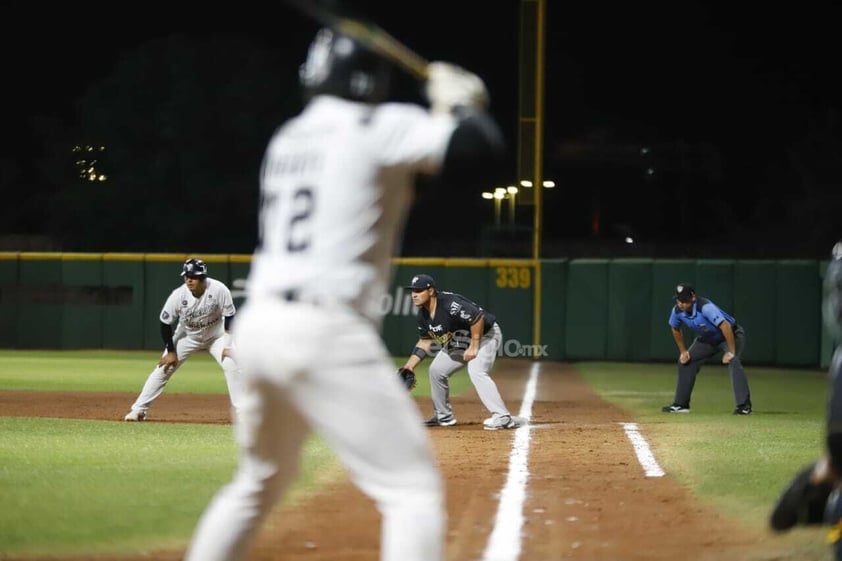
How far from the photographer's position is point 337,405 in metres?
3.93

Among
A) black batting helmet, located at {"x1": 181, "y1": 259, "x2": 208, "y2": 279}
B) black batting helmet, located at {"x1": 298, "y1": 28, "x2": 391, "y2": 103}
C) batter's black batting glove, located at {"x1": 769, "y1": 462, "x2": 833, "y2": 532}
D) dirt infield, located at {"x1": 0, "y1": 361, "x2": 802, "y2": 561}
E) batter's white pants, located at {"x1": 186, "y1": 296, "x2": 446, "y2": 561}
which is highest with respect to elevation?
black batting helmet, located at {"x1": 298, "y1": 28, "x2": 391, "y2": 103}

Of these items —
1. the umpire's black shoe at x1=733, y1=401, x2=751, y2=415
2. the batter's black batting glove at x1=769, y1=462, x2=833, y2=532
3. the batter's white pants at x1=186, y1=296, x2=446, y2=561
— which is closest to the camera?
the batter's white pants at x1=186, y1=296, x2=446, y2=561

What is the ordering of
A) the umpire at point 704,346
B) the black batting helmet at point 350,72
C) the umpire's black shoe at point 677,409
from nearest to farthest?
the black batting helmet at point 350,72 → the umpire at point 704,346 → the umpire's black shoe at point 677,409

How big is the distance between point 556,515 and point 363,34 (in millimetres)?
4041

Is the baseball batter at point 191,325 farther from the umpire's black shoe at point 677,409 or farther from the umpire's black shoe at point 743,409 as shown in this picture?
the umpire's black shoe at point 743,409

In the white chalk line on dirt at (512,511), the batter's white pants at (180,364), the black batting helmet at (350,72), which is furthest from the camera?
the batter's white pants at (180,364)

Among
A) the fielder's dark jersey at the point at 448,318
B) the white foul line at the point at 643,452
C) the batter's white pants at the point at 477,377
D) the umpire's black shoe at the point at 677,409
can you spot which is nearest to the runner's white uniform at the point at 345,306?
the white foul line at the point at 643,452

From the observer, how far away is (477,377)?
13.3 meters

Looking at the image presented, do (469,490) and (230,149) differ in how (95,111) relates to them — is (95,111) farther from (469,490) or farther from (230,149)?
(469,490)

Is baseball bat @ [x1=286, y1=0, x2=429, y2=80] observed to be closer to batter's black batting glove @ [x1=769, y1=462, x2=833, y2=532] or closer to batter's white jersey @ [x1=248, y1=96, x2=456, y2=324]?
batter's white jersey @ [x1=248, y1=96, x2=456, y2=324]

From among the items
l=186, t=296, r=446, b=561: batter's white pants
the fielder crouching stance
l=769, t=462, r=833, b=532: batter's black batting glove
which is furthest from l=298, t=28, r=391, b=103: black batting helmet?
l=769, t=462, r=833, b=532: batter's black batting glove

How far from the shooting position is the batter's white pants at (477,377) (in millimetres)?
13242

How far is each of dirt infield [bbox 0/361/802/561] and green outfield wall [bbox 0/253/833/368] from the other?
14.8 m

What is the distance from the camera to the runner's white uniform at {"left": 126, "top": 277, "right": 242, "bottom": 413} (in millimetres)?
13531
